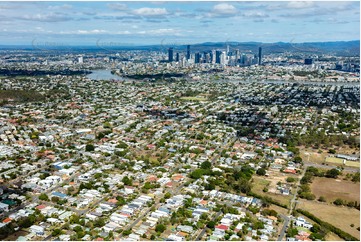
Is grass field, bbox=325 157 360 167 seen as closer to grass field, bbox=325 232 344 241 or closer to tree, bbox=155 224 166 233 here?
grass field, bbox=325 232 344 241

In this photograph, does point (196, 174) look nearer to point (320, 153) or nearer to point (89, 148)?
point (89, 148)

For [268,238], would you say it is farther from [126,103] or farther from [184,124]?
[126,103]

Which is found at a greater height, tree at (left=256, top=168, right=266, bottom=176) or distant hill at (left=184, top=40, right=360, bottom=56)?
distant hill at (left=184, top=40, right=360, bottom=56)

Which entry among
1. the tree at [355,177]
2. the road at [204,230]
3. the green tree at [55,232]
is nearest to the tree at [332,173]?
the tree at [355,177]

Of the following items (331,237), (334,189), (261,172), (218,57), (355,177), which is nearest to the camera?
(331,237)

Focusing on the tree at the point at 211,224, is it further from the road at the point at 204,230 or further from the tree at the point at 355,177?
the tree at the point at 355,177

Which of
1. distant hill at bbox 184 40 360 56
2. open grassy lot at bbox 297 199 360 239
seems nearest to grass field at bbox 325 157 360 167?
open grassy lot at bbox 297 199 360 239

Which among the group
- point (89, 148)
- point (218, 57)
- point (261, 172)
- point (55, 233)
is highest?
point (218, 57)

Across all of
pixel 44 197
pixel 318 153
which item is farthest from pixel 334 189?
pixel 44 197
